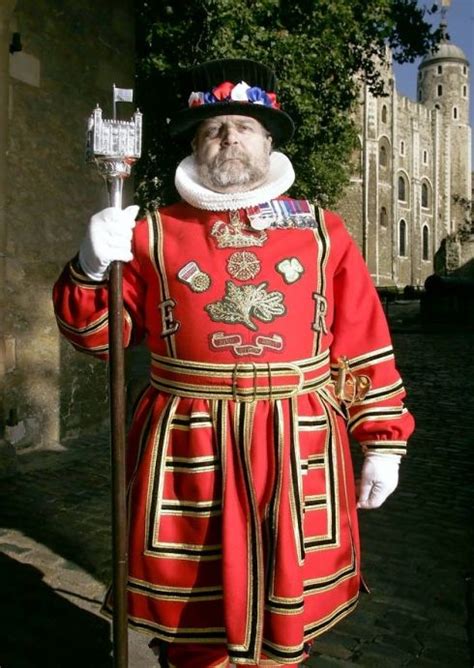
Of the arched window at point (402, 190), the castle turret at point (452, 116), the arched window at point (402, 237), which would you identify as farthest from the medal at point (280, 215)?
the castle turret at point (452, 116)

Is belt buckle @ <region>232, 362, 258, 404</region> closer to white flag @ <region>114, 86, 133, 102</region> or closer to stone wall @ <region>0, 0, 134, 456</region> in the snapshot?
white flag @ <region>114, 86, 133, 102</region>

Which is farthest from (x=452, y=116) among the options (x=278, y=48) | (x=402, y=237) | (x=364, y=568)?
(x=364, y=568)

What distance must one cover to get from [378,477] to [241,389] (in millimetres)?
553

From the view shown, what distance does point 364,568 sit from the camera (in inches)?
152

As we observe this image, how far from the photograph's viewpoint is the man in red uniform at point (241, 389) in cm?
202

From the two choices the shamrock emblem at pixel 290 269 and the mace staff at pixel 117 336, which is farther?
the shamrock emblem at pixel 290 269

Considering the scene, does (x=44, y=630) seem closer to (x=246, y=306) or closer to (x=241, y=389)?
(x=241, y=389)

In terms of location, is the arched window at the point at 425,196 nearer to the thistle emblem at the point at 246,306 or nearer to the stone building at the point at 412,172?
the stone building at the point at 412,172

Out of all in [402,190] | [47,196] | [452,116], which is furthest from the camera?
[452,116]

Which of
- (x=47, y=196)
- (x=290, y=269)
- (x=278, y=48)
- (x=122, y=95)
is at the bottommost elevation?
(x=290, y=269)

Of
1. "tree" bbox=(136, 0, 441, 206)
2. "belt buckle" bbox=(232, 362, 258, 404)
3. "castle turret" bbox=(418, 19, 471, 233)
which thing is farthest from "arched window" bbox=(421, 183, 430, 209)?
"belt buckle" bbox=(232, 362, 258, 404)

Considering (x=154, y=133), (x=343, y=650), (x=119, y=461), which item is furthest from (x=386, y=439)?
(x=154, y=133)

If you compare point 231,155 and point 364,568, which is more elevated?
point 231,155

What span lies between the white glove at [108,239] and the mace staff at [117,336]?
4cm
